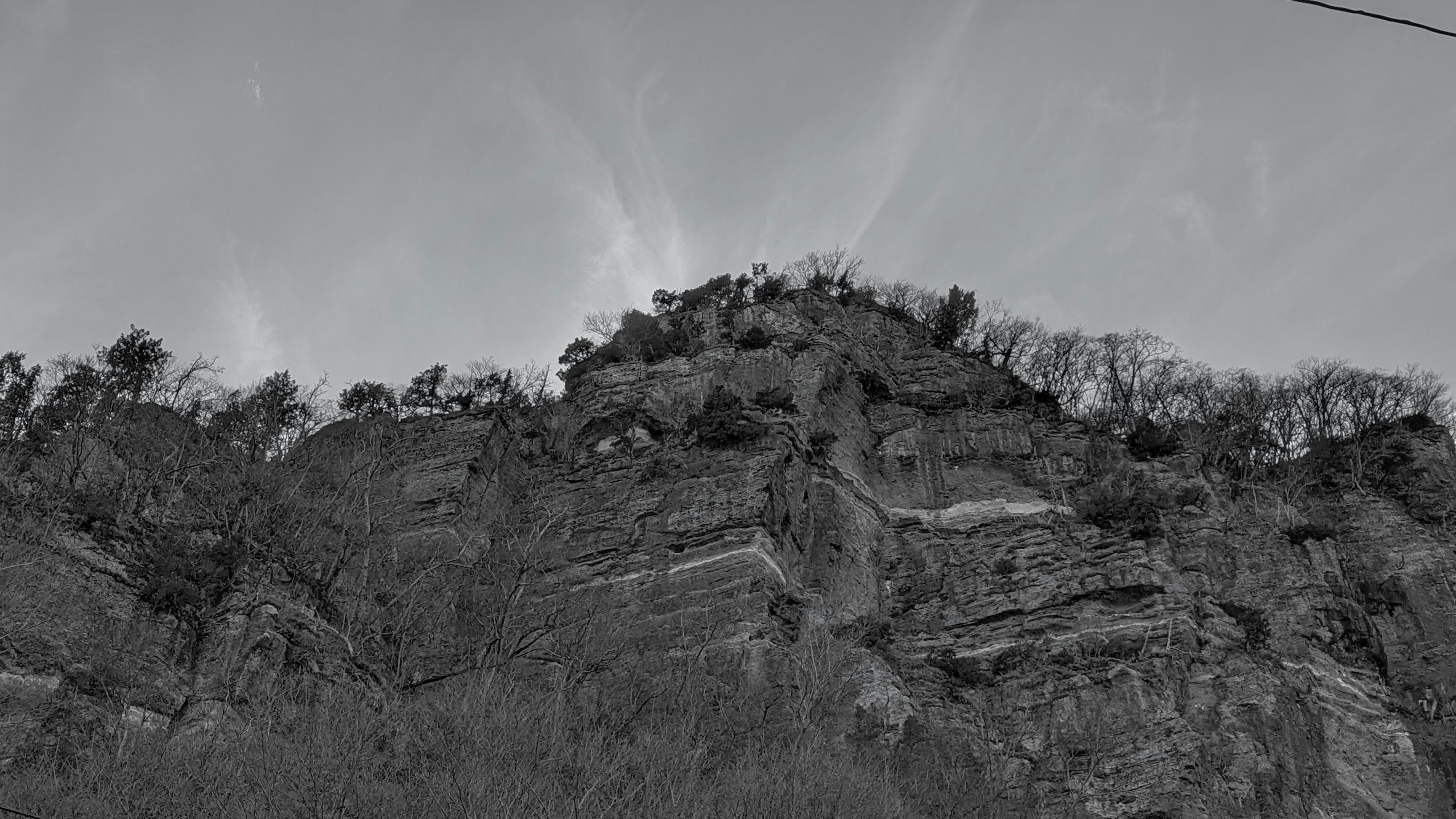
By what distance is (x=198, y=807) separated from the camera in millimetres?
18812

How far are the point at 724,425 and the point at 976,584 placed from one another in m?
9.83

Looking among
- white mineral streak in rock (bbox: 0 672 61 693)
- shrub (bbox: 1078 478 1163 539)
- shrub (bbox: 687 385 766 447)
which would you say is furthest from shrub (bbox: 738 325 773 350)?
white mineral streak in rock (bbox: 0 672 61 693)

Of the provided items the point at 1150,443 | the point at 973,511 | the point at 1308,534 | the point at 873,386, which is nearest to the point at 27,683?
the point at 973,511

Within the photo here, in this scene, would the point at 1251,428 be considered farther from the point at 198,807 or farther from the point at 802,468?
the point at 198,807

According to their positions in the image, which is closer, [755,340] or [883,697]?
[883,697]

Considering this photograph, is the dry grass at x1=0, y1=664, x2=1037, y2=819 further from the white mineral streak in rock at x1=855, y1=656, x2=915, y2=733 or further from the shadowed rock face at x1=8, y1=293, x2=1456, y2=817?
the white mineral streak in rock at x1=855, y1=656, x2=915, y2=733

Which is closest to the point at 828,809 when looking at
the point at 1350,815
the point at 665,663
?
the point at 665,663

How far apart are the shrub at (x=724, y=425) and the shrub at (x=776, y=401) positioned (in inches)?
36.7

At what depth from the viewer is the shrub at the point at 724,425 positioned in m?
39.1

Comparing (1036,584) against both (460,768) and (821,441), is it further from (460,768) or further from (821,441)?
(460,768)

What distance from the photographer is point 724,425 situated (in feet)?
130

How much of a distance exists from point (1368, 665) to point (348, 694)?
29024 mm

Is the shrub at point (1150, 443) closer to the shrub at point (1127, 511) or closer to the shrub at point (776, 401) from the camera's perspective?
the shrub at point (1127, 511)

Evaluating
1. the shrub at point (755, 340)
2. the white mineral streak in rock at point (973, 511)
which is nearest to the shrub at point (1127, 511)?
the white mineral streak in rock at point (973, 511)
